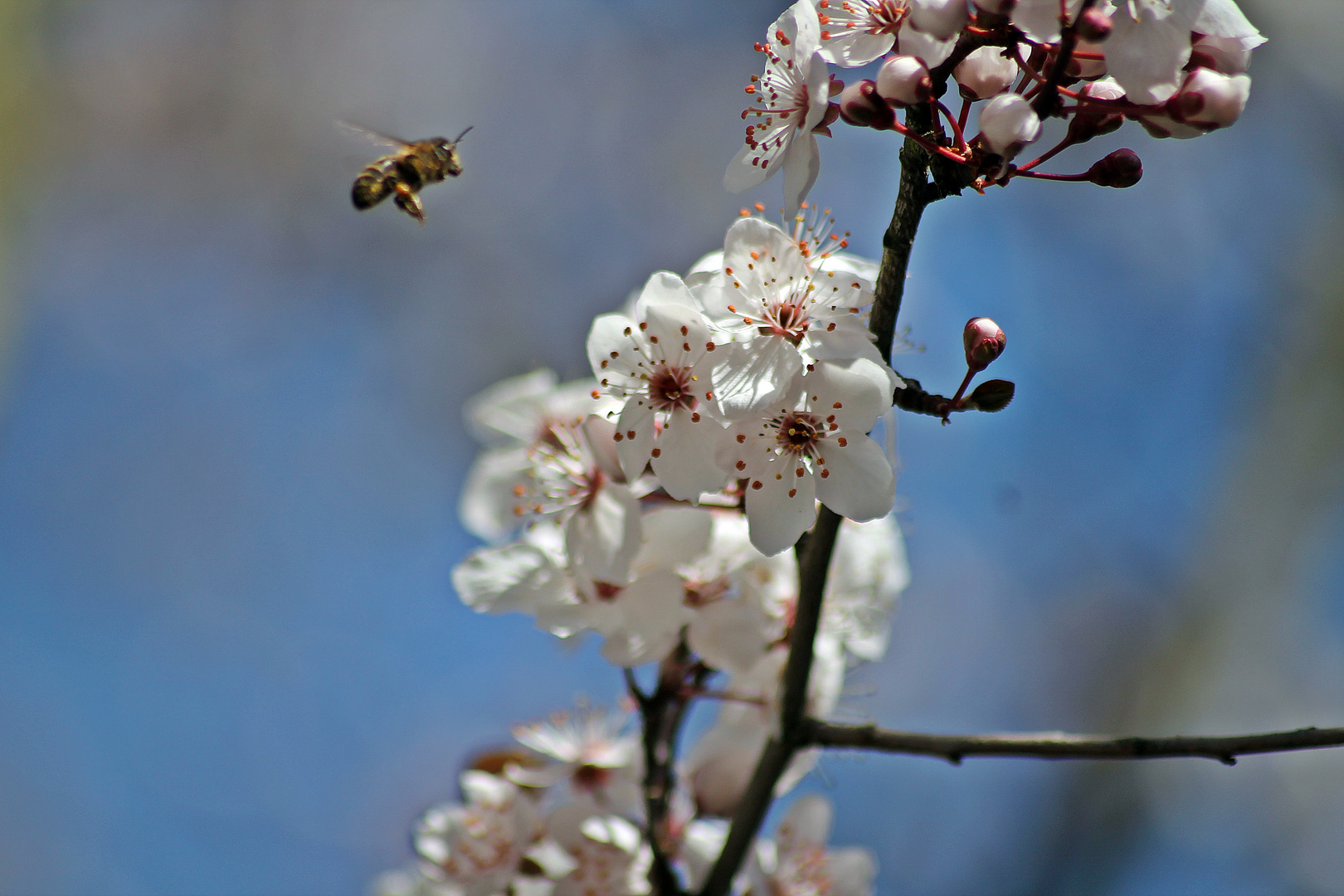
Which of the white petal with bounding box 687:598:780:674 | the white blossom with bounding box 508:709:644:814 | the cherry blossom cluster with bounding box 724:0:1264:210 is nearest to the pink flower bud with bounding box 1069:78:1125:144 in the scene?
the cherry blossom cluster with bounding box 724:0:1264:210

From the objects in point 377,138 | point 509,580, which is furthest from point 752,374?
point 377,138

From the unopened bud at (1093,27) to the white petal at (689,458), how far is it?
0.49 meters

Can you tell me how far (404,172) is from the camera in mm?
1658

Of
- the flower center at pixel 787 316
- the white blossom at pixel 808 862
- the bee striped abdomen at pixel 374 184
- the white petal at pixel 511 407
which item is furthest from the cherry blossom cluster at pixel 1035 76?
the white blossom at pixel 808 862

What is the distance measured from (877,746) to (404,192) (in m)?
1.10

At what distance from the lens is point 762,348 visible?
102cm

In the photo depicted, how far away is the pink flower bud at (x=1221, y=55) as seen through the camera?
956 mm

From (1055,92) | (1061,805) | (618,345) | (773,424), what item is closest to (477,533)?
(618,345)

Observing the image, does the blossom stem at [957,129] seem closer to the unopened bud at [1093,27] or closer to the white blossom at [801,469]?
the unopened bud at [1093,27]

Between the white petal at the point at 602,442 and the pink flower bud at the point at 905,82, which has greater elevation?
the pink flower bud at the point at 905,82

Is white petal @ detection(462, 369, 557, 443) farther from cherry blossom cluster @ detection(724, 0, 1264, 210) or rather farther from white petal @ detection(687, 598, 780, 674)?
cherry blossom cluster @ detection(724, 0, 1264, 210)

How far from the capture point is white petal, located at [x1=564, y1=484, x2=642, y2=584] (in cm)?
126

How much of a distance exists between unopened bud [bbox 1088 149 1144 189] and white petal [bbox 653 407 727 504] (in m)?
0.45

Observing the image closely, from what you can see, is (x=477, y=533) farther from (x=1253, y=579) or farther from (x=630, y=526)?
(x=1253, y=579)
